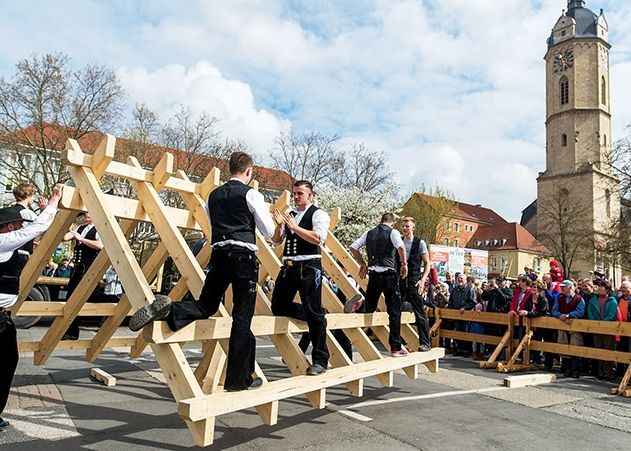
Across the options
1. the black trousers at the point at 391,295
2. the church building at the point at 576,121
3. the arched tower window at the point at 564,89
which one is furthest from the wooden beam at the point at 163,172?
the arched tower window at the point at 564,89

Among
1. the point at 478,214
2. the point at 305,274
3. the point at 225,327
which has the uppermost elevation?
the point at 478,214

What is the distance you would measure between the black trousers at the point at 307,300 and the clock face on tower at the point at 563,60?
75054 mm

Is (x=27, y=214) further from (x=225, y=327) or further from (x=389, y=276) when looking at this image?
(x=389, y=276)

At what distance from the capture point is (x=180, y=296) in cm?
679

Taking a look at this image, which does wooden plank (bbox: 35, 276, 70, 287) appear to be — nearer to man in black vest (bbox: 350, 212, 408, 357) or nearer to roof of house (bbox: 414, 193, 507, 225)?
man in black vest (bbox: 350, 212, 408, 357)

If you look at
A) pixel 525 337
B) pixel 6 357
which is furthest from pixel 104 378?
pixel 525 337

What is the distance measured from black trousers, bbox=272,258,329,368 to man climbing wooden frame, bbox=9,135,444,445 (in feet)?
0.42

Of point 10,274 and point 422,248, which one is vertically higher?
point 422,248

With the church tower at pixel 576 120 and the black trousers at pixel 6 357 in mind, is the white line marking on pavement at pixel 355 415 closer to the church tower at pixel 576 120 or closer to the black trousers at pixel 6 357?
the black trousers at pixel 6 357

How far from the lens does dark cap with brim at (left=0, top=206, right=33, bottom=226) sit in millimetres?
4594

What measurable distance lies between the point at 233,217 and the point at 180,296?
298 cm

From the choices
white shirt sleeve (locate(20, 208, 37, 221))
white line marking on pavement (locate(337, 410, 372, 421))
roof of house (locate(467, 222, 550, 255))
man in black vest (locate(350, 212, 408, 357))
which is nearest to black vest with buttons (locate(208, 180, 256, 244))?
white shirt sleeve (locate(20, 208, 37, 221))

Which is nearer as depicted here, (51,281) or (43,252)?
(43,252)

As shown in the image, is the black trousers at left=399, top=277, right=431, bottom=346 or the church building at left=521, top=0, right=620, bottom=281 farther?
the church building at left=521, top=0, right=620, bottom=281
